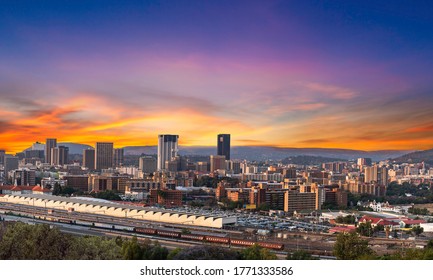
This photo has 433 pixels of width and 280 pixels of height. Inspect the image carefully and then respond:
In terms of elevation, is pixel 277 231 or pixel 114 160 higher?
pixel 114 160

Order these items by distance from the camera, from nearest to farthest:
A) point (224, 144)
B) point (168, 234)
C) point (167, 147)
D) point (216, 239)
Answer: point (224, 144) → point (167, 147) → point (216, 239) → point (168, 234)

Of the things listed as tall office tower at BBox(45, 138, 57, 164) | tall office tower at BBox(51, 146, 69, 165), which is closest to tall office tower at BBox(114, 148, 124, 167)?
tall office tower at BBox(51, 146, 69, 165)

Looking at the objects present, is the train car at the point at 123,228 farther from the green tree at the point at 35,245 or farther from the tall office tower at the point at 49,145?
the green tree at the point at 35,245

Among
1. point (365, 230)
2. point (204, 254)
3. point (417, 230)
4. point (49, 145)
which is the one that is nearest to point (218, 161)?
point (49, 145)

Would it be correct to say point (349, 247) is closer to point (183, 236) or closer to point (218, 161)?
point (218, 161)

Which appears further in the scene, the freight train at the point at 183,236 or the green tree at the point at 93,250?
the freight train at the point at 183,236

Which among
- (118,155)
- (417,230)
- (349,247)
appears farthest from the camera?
(417,230)

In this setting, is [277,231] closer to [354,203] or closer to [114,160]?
[114,160]

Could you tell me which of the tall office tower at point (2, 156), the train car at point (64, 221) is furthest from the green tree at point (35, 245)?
the train car at point (64, 221)

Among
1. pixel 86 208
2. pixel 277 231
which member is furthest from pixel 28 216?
pixel 277 231
